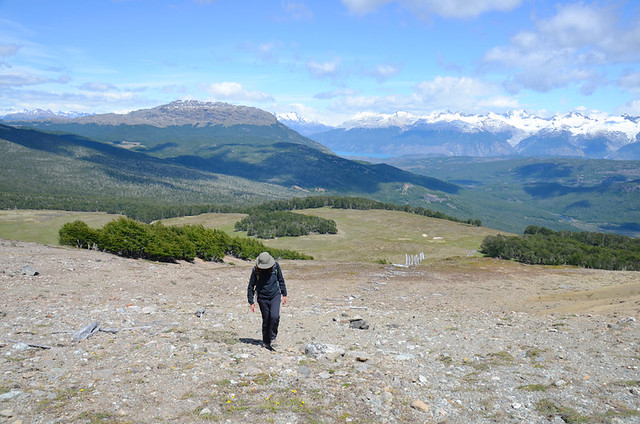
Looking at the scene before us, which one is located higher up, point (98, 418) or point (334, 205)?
point (98, 418)

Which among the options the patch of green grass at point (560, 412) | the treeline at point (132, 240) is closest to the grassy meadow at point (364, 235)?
the treeline at point (132, 240)

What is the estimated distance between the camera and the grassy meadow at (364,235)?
3479 inches

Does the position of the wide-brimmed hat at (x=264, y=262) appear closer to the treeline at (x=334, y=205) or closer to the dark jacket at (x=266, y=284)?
the dark jacket at (x=266, y=284)

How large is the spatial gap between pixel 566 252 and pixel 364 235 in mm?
60815

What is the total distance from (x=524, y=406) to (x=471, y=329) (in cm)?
743

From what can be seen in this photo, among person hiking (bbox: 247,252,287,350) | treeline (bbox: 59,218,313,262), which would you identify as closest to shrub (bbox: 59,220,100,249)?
treeline (bbox: 59,218,313,262)

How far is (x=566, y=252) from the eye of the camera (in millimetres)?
69375

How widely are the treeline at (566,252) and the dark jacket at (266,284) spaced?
6861cm

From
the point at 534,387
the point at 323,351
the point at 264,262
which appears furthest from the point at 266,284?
the point at 534,387

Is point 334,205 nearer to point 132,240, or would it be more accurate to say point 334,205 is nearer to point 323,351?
point 132,240

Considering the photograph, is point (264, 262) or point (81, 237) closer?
point (264, 262)

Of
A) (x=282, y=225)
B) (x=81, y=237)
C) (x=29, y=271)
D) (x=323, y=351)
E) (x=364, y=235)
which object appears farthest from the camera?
(x=282, y=225)

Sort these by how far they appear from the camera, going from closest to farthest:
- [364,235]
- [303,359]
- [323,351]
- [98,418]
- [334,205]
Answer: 1. [98,418]
2. [303,359]
3. [323,351]
4. [364,235]
5. [334,205]

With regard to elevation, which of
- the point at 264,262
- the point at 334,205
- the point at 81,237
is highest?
the point at 264,262
